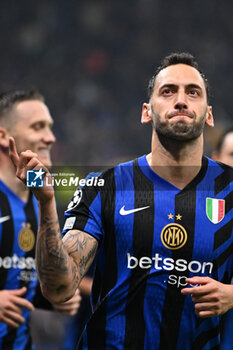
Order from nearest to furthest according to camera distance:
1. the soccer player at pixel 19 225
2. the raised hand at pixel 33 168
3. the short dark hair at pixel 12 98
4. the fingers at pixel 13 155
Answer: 1. the raised hand at pixel 33 168
2. the fingers at pixel 13 155
3. the soccer player at pixel 19 225
4. the short dark hair at pixel 12 98

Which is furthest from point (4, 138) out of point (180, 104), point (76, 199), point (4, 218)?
point (180, 104)

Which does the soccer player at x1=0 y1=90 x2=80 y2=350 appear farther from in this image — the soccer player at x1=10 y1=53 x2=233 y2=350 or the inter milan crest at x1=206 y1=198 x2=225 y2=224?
the inter milan crest at x1=206 y1=198 x2=225 y2=224

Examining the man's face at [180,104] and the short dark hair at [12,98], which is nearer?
the man's face at [180,104]

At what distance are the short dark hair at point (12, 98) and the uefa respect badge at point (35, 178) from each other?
6.90 ft

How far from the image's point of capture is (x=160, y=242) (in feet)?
8.55

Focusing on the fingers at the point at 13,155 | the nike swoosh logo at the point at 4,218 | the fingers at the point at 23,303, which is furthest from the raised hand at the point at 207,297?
the nike swoosh logo at the point at 4,218

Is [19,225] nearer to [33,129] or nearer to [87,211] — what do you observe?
[33,129]

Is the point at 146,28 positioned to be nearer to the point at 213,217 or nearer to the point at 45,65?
the point at 45,65

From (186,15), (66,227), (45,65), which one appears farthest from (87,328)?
(186,15)

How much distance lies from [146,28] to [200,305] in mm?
10568

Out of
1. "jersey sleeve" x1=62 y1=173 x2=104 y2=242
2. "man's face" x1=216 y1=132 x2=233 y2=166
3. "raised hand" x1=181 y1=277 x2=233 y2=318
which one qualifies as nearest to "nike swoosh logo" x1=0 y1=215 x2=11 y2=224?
"jersey sleeve" x1=62 y1=173 x2=104 y2=242

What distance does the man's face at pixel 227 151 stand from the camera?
4.65 metres

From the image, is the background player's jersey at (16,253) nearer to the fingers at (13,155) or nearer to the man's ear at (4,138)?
the man's ear at (4,138)

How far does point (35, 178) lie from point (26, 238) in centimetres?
167
